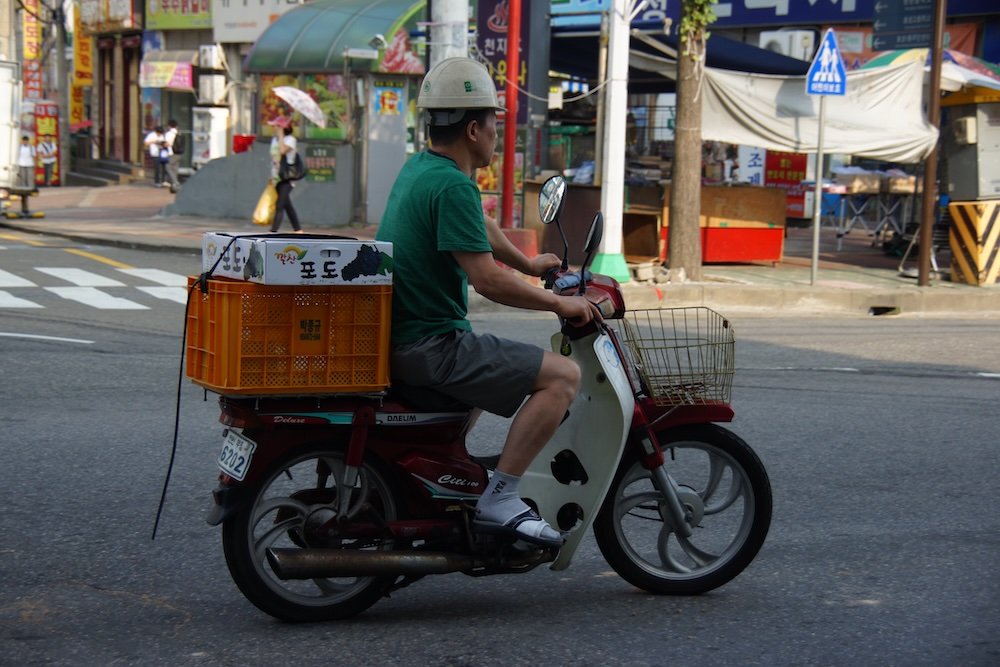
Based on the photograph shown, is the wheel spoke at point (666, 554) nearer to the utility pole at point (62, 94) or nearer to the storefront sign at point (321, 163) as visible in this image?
the storefront sign at point (321, 163)

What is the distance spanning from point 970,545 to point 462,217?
2.79 metres

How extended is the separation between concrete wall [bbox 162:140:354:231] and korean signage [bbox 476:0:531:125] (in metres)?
4.95

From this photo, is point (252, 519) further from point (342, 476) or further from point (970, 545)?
point (970, 545)

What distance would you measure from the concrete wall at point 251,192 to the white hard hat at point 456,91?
19.9 m

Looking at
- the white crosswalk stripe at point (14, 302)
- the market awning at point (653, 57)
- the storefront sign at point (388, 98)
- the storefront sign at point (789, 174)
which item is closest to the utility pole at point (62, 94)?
the storefront sign at point (388, 98)

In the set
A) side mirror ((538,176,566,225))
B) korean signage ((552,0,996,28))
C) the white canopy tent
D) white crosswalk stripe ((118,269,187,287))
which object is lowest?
white crosswalk stripe ((118,269,187,287))

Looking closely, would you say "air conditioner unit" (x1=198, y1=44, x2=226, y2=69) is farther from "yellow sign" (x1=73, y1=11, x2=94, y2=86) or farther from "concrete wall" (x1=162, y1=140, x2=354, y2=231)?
"concrete wall" (x1=162, y1=140, x2=354, y2=231)

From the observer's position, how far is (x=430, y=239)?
14.3ft

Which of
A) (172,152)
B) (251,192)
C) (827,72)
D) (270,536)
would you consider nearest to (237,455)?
(270,536)

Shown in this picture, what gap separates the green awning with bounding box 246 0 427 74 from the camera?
2416cm

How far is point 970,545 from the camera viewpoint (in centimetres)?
562

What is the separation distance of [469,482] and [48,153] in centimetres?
3437

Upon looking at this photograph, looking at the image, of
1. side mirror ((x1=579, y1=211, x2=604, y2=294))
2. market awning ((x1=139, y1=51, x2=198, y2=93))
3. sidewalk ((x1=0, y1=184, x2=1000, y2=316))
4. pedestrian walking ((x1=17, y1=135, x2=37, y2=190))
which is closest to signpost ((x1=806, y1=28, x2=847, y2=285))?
sidewalk ((x1=0, y1=184, x2=1000, y2=316))

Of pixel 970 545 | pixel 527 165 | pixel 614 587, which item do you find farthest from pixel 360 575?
pixel 527 165
